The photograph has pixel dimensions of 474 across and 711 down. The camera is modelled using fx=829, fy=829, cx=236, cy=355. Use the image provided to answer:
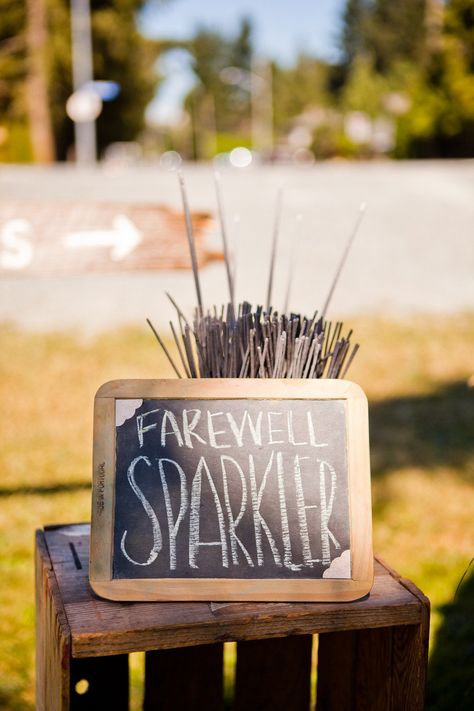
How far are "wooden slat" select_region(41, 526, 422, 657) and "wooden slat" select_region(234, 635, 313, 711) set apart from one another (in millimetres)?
422

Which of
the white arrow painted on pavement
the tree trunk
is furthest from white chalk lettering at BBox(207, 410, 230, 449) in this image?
the tree trunk

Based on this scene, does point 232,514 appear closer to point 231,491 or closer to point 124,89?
point 231,491

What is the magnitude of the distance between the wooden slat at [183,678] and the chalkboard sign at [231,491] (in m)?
0.45

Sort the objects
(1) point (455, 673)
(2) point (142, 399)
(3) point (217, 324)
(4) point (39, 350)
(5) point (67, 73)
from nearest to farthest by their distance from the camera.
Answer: (2) point (142, 399)
(3) point (217, 324)
(1) point (455, 673)
(4) point (39, 350)
(5) point (67, 73)

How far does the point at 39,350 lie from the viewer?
22.9ft

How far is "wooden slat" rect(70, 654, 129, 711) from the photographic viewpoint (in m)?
1.84

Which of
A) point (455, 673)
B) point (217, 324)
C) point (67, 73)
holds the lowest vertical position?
point (455, 673)

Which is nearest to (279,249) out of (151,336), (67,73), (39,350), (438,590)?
(151,336)

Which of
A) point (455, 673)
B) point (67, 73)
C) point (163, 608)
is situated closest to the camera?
point (163, 608)

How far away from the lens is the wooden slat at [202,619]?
1391mm

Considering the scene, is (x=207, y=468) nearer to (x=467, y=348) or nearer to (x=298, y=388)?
(x=298, y=388)

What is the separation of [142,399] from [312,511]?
38cm

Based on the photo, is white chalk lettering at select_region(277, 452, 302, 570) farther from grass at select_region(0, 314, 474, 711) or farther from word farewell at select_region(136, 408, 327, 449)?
grass at select_region(0, 314, 474, 711)

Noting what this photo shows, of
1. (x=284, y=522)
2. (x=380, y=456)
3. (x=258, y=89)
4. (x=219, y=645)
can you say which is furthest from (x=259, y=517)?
(x=258, y=89)
